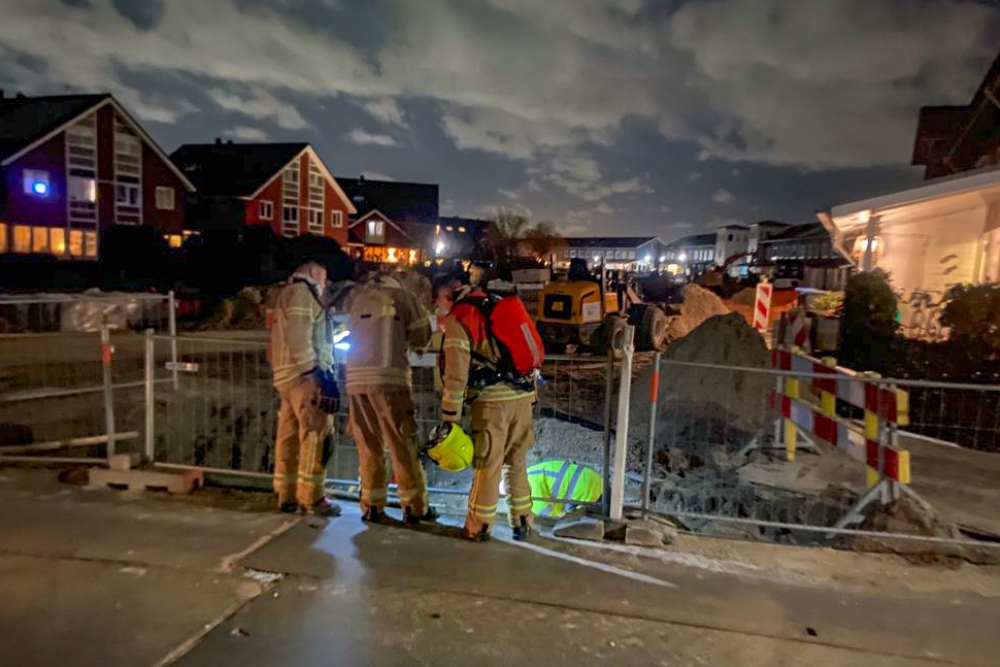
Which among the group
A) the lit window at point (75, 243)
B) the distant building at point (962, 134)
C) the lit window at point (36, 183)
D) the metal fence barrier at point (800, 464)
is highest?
the distant building at point (962, 134)

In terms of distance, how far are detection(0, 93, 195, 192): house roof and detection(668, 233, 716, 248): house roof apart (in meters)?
75.2

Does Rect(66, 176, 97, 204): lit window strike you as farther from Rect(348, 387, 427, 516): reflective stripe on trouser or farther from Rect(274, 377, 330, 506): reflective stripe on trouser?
Rect(348, 387, 427, 516): reflective stripe on trouser

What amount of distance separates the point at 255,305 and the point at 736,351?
46.4 feet

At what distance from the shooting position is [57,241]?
30938 mm

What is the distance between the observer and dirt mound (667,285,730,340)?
18891 mm

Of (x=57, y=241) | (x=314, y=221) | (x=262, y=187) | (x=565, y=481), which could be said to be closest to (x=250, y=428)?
(x=565, y=481)

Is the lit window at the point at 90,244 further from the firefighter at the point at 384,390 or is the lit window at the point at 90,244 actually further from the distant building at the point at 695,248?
the distant building at the point at 695,248

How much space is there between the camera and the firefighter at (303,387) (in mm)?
4879

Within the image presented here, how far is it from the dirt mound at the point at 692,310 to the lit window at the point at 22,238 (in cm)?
2739

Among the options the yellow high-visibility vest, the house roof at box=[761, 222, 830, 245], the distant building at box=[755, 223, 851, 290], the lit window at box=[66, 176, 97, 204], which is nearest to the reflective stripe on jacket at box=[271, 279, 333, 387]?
the yellow high-visibility vest

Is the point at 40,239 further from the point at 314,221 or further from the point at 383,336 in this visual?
the point at 383,336

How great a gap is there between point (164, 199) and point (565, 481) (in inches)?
1334

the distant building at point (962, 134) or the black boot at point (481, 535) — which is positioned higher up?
the distant building at point (962, 134)

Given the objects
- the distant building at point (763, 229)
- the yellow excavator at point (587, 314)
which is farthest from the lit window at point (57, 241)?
the distant building at point (763, 229)
